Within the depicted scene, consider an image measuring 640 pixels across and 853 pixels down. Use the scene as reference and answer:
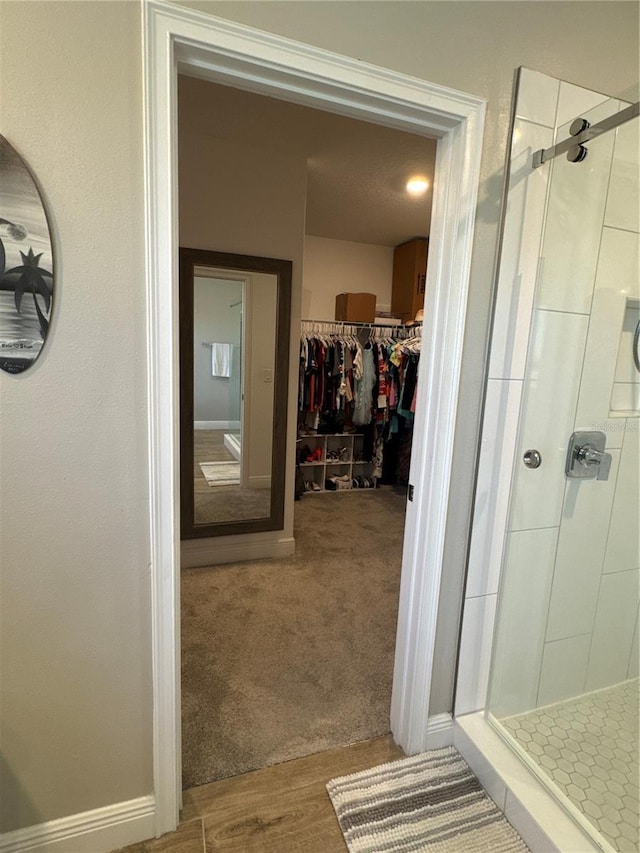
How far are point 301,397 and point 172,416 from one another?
284cm

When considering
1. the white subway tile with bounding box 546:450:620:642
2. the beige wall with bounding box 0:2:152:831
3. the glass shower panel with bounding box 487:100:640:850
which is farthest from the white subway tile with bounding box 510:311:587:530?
the beige wall with bounding box 0:2:152:831

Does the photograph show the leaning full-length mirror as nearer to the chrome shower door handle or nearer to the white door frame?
the white door frame

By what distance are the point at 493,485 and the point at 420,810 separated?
40.8 inches

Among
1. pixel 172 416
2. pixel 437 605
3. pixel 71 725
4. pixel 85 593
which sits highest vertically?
pixel 172 416

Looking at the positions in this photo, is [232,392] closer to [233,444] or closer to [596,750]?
[233,444]

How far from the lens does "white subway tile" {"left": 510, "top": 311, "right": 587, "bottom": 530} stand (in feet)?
4.43

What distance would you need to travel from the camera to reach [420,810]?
129 cm

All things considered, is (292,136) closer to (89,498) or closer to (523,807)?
(89,498)

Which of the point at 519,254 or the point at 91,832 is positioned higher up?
the point at 519,254

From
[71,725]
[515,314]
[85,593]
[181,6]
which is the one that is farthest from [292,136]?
[71,725]

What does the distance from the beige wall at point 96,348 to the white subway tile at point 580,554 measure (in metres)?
0.82

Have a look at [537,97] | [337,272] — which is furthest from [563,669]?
[337,272]

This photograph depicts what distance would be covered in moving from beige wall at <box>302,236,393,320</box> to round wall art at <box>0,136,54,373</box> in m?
3.50

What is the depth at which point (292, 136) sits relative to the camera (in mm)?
2219
